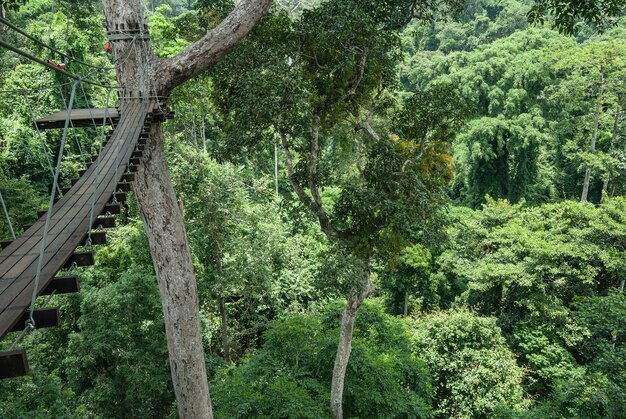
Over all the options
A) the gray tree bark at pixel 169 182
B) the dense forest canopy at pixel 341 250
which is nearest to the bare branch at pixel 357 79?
the dense forest canopy at pixel 341 250

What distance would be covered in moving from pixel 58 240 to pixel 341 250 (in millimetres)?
3622

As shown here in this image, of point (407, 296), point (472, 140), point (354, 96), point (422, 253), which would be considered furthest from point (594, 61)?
point (354, 96)

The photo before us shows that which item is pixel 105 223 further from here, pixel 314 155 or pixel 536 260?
pixel 536 260

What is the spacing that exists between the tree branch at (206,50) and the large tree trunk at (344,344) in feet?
10.9

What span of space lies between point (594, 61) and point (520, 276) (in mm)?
8799

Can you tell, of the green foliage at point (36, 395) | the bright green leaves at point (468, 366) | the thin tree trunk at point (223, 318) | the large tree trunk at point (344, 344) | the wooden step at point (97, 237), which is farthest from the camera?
the thin tree trunk at point (223, 318)

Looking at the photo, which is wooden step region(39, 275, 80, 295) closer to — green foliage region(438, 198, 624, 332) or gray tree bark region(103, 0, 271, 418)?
gray tree bark region(103, 0, 271, 418)

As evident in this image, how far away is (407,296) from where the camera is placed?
13.7 m

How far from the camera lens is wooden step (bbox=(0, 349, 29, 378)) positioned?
4.38 ft

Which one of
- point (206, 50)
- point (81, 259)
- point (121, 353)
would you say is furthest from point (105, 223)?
point (121, 353)

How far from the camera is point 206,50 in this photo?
154 inches

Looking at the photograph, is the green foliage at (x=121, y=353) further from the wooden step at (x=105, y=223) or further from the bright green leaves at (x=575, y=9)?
the bright green leaves at (x=575, y=9)

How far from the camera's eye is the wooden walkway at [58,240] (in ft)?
5.33

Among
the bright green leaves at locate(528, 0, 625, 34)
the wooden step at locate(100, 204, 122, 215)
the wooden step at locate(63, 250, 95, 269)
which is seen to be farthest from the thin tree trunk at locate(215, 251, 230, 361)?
the bright green leaves at locate(528, 0, 625, 34)
